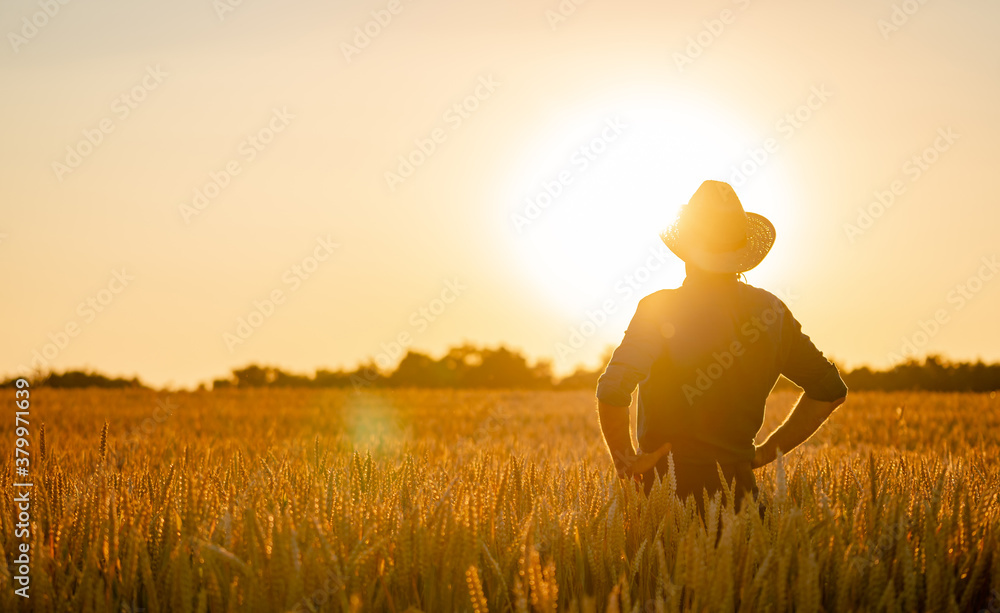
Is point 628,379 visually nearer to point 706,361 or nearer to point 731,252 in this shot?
point 706,361

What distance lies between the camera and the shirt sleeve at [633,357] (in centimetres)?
361

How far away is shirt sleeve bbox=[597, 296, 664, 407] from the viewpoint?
11.8 feet

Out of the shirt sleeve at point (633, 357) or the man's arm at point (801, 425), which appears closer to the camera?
the shirt sleeve at point (633, 357)

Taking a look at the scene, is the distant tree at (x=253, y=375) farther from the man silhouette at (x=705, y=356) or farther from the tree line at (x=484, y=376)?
the man silhouette at (x=705, y=356)

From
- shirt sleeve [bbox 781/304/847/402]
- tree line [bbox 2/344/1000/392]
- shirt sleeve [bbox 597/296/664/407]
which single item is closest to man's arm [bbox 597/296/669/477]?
shirt sleeve [bbox 597/296/664/407]

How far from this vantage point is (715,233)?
150 inches

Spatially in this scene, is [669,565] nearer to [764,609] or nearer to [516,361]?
[764,609]

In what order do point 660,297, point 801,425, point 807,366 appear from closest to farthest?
point 660,297 → point 807,366 → point 801,425

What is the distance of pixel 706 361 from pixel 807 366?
2.19ft

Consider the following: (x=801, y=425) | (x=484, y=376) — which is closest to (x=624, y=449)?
(x=801, y=425)

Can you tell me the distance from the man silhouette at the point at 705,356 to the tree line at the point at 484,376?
1979 centimetres

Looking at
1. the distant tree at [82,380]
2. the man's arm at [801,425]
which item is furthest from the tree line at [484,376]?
the man's arm at [801,425]

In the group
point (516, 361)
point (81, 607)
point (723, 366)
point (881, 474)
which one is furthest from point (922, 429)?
point (516, 361)

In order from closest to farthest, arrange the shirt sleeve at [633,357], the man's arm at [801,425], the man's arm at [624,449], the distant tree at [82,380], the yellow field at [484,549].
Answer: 1. the yellow field at [484,549]
2. the shirt sleeve at [633,357]
3. the man's arm at [624,449]
4. the man's arm at [801,425]
5. the distant tree at [82,380]
